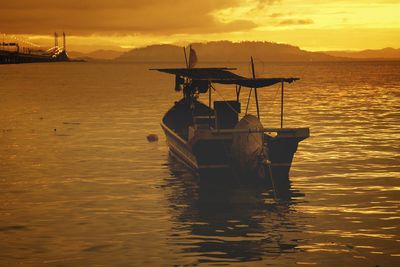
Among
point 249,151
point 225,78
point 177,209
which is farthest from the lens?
point 225,78

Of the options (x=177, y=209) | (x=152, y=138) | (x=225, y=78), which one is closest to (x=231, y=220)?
(x=177, y=209)

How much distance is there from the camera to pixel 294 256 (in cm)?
2039

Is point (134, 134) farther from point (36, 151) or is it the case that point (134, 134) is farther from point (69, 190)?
point (69, 190)

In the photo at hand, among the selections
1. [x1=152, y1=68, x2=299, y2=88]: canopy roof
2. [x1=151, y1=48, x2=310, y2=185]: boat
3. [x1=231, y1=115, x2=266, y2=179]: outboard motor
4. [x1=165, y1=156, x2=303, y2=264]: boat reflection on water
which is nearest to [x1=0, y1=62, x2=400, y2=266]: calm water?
[x1=165, y1=156, x2=303, y2=264]: boat reflection on water

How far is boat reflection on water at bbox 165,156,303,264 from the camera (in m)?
20.9

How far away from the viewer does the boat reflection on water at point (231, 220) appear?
2094cm

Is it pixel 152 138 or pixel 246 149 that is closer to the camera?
pixel 246 149

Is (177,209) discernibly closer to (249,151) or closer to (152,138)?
(249,151)

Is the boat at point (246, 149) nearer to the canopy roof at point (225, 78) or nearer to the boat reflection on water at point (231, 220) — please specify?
the canopy roof at point (225, 78)

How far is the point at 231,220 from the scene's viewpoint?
24719mm

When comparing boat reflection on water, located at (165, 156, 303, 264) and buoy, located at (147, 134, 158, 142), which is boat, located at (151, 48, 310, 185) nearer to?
boat reflection on water, located at (165, 156, 303, 264)

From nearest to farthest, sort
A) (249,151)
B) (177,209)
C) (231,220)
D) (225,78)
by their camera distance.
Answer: (231,220), (177,209), (249,151), (225,78)

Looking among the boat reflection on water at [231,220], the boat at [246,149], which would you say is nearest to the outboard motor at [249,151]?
the boat at [246,149]

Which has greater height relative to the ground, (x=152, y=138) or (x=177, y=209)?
(x=152, y=138)
